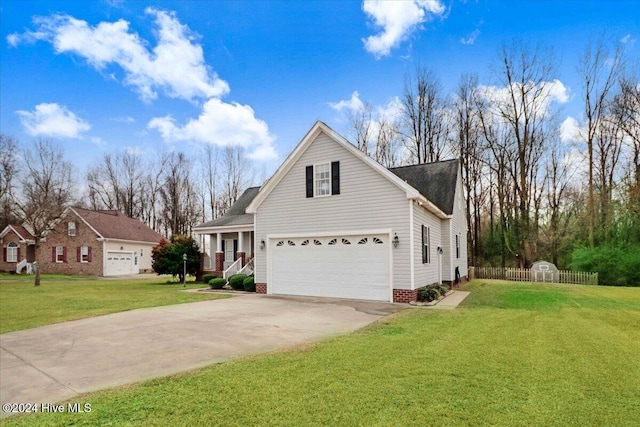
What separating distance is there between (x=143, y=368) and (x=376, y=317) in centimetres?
603

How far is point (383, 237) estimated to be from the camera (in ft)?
42.2

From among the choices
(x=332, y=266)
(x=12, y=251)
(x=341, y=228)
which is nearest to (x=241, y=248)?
(x=332, y=266)

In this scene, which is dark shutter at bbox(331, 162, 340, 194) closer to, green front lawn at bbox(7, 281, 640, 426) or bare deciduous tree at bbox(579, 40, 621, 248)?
green front lawn at bbox(7, 281, 640, 426)

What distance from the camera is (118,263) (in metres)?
33.2

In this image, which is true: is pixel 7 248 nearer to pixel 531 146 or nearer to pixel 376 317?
pixel 376 317

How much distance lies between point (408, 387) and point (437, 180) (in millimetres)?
15990

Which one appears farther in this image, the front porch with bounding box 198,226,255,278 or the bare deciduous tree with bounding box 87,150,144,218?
the bare deciduous tree with bounding box 87,150,144,218

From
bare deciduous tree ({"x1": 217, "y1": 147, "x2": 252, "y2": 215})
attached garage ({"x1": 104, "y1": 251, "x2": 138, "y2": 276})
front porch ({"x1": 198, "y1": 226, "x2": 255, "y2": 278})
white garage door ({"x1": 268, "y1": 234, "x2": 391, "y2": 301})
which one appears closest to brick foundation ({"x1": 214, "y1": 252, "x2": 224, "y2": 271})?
front porch ({"x1": 198, "y1": 226, "x2": 255, "y2": 278})

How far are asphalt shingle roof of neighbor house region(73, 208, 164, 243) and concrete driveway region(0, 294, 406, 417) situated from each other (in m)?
24.8

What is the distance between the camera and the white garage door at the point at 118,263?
32000mm

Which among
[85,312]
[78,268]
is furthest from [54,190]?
[85,312]

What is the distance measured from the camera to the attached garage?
105 feet

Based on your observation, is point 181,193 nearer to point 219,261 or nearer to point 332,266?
point 219,261

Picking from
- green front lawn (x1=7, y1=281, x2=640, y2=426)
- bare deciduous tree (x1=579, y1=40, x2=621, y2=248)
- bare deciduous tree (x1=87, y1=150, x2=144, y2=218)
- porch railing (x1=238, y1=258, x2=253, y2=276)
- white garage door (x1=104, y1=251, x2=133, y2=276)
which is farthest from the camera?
bare deciduous tree (x1=87, y1=150, x2=144, y2=218)
